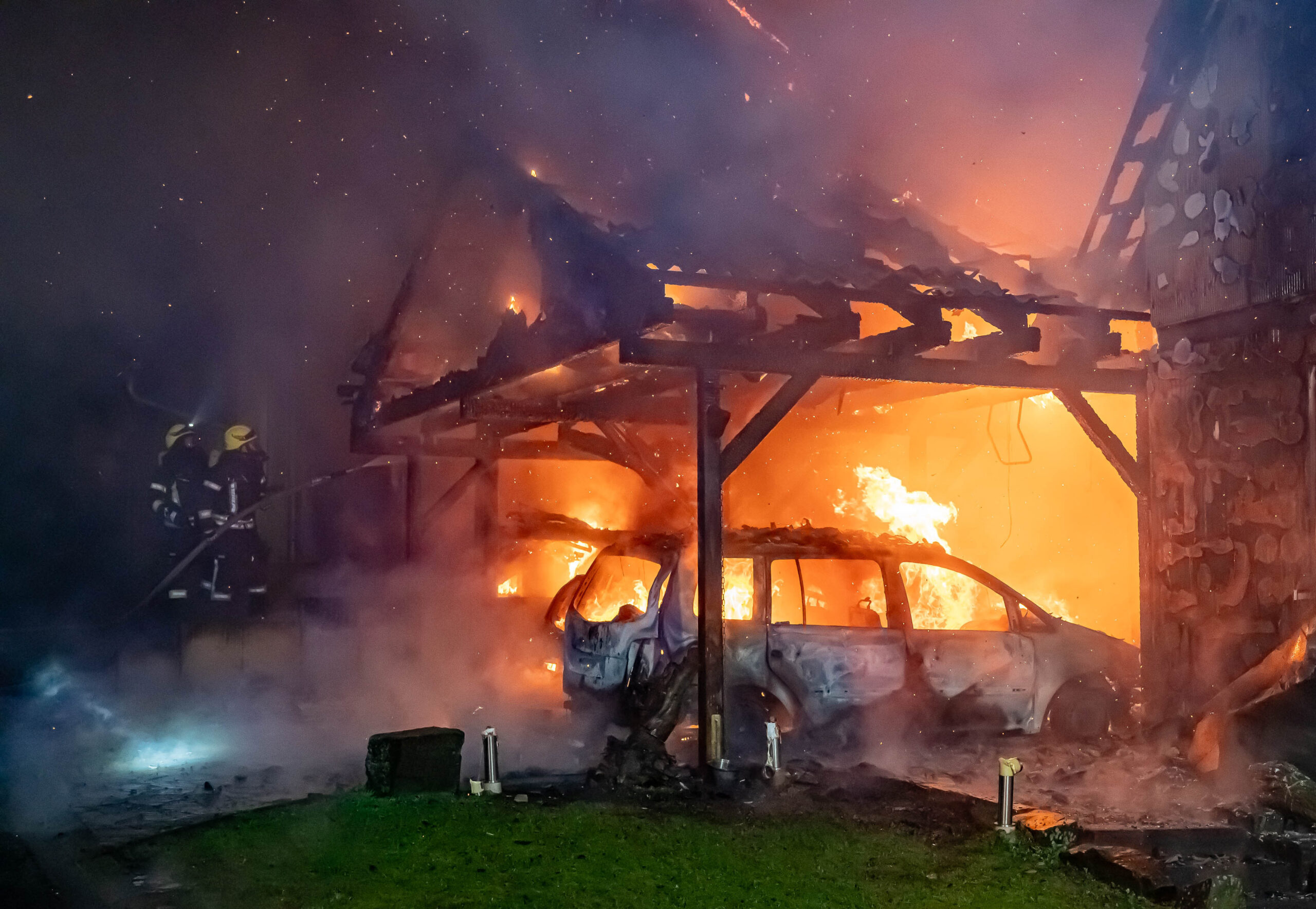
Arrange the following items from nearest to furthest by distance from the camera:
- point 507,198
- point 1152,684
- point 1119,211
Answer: point 1152,684 → point 1119,211 → point 507,198

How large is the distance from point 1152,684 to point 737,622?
372 centimetres

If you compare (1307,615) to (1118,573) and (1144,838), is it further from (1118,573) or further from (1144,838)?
(1118,573)

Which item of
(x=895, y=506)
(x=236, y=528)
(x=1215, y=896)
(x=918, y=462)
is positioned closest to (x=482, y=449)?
(x=236, y=528)

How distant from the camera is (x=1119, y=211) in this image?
9.95m

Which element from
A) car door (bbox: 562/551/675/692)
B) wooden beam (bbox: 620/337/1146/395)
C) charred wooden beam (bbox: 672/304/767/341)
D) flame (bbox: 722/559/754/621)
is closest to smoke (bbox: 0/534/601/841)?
car door (bbox: 562/551/675/692)

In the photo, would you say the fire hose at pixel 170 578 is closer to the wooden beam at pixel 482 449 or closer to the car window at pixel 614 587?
the wooden beam at pixel 482 449

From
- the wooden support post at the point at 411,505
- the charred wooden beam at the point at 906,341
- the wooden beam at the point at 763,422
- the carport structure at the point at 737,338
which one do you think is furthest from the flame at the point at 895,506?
the wooden beam at the point at 763,422

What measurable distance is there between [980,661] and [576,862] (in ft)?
14.9

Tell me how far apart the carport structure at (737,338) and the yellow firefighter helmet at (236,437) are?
216 centimetres

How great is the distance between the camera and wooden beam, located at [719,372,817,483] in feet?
25.2

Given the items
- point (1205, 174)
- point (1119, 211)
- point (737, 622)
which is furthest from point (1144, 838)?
point (1119, 211)

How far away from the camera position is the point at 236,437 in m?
12.5

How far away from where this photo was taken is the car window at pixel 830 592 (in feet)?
28.2

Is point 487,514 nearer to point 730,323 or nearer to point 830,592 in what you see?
point 830,592
